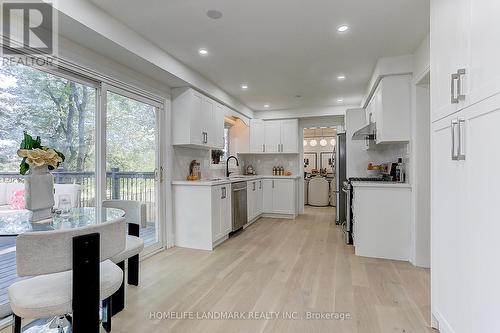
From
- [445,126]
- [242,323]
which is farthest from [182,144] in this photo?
[445,126]

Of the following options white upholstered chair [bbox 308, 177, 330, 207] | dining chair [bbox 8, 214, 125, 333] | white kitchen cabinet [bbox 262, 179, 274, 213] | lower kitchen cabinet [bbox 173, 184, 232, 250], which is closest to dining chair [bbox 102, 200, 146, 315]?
dining chair [bbox 8, 214, 125, 333]

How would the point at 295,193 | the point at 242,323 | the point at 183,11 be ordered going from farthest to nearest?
1. the point at 295,193
2. the point at 183,11
3. the point at 242,323

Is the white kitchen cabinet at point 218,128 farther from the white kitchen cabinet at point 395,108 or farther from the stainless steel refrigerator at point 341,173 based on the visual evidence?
the white kitchen cabinet at point 395,108

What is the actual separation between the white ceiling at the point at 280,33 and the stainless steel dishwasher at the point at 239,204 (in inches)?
71.4

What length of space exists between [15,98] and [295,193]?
5040 millimetres

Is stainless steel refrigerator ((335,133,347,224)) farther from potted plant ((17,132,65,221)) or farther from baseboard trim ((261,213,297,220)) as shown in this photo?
potted plant ((17,132,65,221))

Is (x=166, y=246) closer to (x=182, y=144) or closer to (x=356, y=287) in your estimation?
(x=182, y=144)

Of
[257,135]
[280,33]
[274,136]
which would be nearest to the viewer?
[280,33]

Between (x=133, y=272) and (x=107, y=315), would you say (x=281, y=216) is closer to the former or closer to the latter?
(x=133, y=272)

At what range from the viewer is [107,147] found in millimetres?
2949

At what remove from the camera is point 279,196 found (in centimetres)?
601

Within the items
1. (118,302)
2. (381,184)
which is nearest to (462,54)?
→ (381,184)

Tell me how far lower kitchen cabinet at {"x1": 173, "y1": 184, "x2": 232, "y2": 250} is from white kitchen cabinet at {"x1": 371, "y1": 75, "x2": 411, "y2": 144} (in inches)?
95.9

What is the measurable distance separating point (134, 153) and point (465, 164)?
327cm
